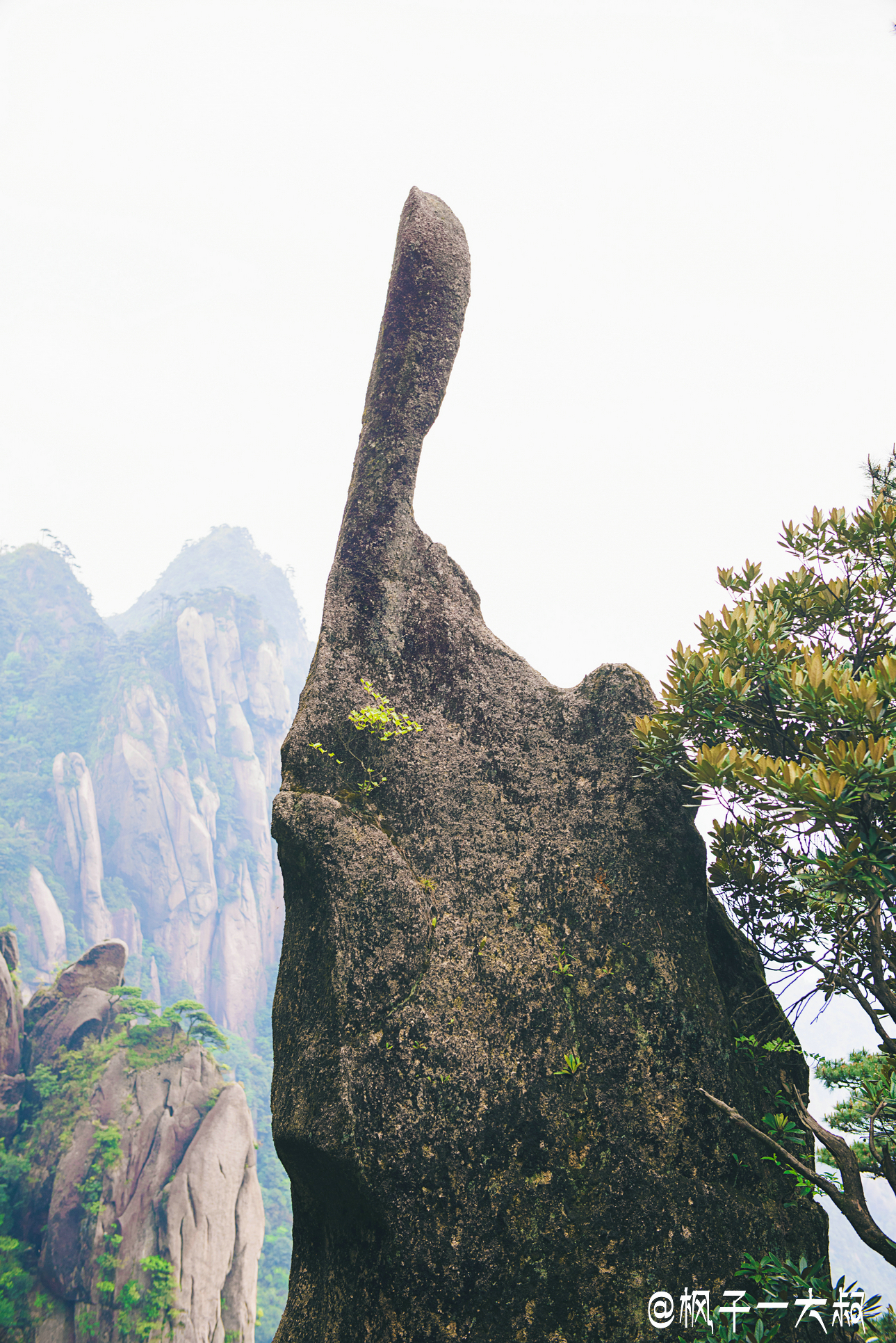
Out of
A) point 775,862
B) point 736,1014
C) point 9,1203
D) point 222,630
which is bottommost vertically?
point 9,1203

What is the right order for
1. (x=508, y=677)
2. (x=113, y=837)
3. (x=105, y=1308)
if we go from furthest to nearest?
(x=113, y=837) < (x=105, y=1308) < (x=508, y=677)

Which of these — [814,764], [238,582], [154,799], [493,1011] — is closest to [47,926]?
[154,799]

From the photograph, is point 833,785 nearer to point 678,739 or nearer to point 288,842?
point 678,739

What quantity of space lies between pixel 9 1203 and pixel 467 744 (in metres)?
27.1

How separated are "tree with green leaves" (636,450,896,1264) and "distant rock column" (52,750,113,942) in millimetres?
64877

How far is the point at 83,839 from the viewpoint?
201 feet

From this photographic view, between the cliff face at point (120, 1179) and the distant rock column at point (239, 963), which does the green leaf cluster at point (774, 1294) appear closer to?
the cliff face at point (120, 1179)

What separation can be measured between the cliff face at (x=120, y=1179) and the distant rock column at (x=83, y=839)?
119 feet

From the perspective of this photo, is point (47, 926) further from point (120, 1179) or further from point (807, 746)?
point (807, 746)

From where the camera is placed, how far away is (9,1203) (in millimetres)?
22562

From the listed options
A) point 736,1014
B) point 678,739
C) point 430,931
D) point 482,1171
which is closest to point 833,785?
point 678,739

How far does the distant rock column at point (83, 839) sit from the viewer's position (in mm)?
59562

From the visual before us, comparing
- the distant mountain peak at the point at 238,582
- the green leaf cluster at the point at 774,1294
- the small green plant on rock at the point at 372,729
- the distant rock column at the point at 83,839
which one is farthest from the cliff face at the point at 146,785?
the green leaf cluster at the point at 774,1294

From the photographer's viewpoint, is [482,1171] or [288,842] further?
[288,842]
